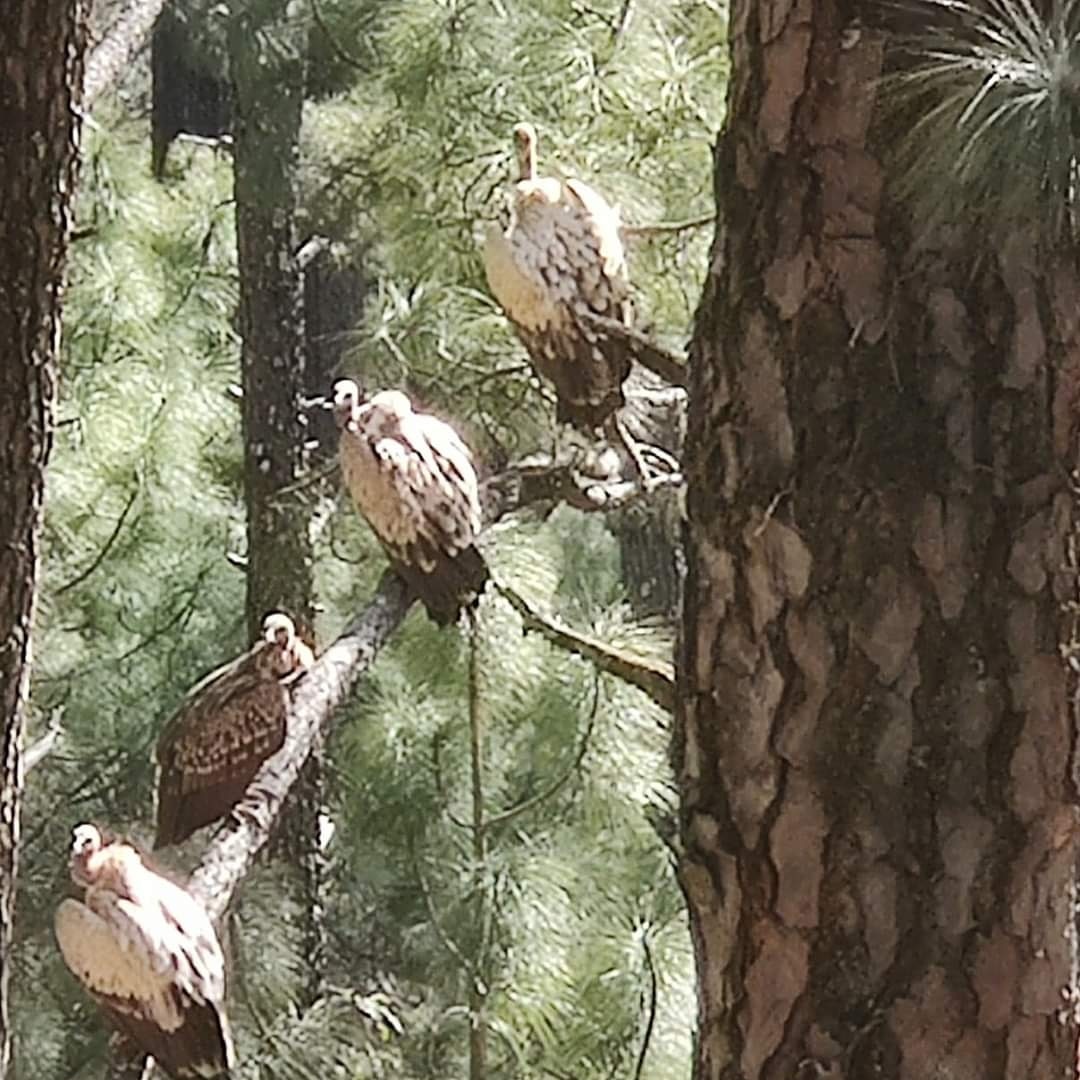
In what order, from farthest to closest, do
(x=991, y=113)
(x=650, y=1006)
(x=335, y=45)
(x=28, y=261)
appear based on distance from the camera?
(x=335, y=45), (x=650, y=1006), (x=28, y=261), (x=991, y=113)

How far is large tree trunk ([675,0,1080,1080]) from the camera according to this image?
77cm

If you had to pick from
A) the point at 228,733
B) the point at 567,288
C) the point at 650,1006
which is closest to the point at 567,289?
the point at 567,288

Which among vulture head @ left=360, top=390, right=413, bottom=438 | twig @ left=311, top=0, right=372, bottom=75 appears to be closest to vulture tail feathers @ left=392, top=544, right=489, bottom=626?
vulture head @ left=360, top=390, right=413, bottom=438

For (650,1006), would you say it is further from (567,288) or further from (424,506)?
(567,288)

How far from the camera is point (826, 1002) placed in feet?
2.62

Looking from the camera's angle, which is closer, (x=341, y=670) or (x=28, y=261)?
(x=28, y=261)

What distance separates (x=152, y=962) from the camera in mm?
1483

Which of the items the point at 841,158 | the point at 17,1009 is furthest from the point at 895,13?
the point at 17,1009

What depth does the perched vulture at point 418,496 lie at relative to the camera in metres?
1.69

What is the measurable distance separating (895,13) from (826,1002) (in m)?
0.37

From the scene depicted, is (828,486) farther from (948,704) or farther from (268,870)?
(268,870)

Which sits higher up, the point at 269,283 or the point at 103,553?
the point at 269,283

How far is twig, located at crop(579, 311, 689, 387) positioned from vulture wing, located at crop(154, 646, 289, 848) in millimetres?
426

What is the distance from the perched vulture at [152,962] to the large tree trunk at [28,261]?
31 cm
